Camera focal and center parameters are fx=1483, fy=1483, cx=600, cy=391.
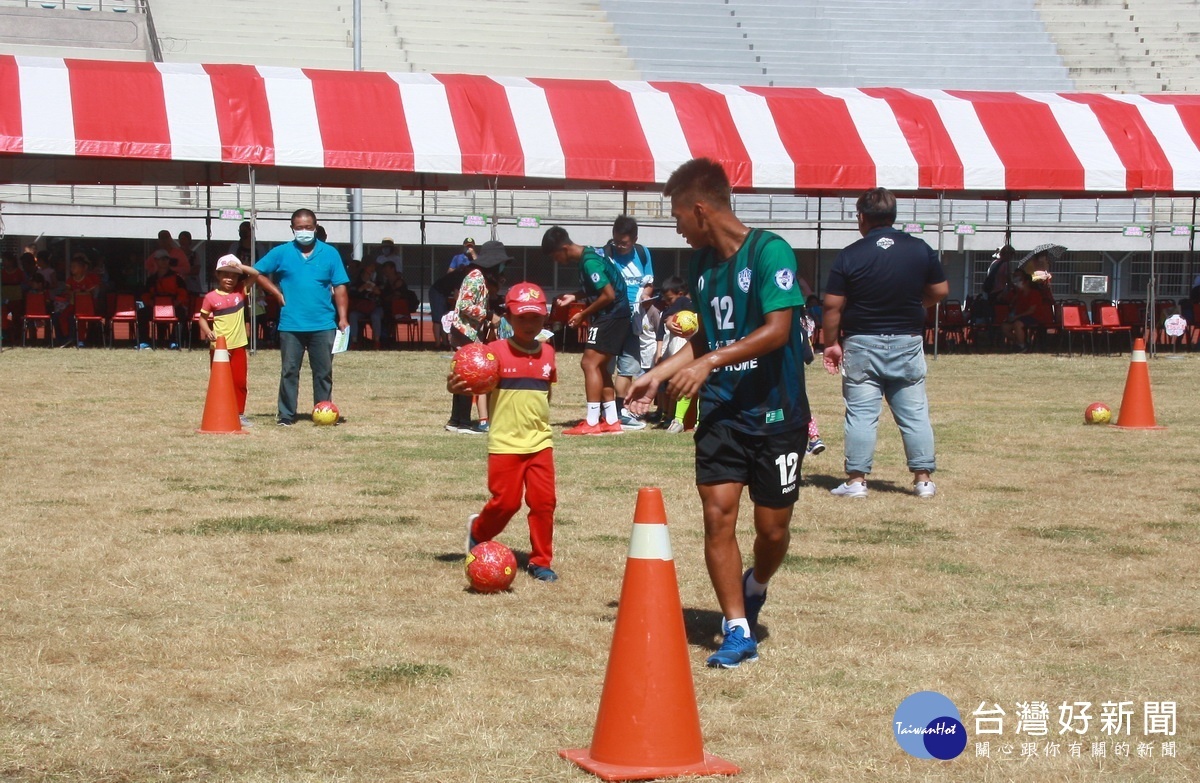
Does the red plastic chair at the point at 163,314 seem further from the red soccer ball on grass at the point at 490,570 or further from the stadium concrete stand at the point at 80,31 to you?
the red soccer ball on grass at the point at 490,570

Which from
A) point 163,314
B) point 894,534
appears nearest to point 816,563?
point 894,534

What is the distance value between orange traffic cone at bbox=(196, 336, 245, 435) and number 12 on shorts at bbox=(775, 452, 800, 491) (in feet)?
26.9

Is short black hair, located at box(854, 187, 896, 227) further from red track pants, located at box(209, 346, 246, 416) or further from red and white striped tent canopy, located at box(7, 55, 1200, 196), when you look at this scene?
red and white striped tent canopy, located at box(7, 55, 1200, 196)

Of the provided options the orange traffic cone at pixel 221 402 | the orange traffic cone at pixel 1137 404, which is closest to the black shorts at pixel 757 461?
the orange traffic cone at pixel 221 402

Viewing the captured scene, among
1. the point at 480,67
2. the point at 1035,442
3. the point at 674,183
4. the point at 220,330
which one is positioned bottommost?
the point at 1035,442

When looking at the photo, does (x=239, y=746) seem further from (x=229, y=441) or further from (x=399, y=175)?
(x=399, y=175)

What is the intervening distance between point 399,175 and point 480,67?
12547mm

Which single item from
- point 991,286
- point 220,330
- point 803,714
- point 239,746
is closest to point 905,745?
point 803,714

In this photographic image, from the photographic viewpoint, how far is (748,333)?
18.9 feet

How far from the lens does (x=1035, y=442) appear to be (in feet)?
43.6

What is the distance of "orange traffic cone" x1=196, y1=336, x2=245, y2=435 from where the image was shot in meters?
13.0

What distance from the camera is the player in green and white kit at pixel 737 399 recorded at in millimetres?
5754

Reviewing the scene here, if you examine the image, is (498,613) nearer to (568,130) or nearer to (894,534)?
(894,534)

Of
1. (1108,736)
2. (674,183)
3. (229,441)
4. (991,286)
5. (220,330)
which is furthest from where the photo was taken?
(991,286)
